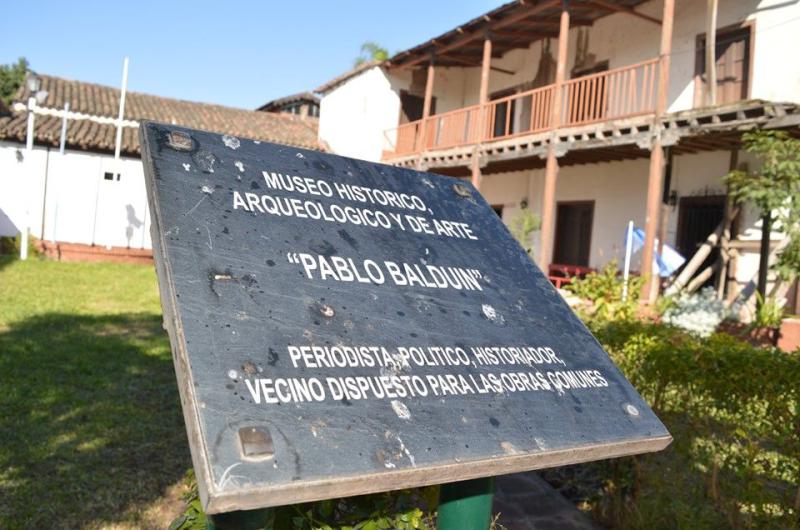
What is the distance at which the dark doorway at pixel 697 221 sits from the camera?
35.8 ft

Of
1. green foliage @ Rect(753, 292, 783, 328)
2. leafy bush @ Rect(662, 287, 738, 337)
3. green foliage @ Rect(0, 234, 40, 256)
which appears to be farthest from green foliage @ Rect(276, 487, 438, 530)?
green foliage @ Rect(0, 234, 40, 256)

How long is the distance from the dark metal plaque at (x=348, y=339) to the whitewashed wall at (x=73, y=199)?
15229 millimetres

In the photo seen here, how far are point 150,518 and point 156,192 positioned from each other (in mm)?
2182

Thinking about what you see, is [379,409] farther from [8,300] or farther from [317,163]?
[8,300]

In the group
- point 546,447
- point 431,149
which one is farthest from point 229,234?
point 431,149

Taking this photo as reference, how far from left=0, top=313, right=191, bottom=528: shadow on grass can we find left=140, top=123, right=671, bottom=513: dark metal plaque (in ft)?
7.11

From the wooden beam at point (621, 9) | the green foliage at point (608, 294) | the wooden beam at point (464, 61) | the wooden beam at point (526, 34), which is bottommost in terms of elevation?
the green foliage at point (608, 294)

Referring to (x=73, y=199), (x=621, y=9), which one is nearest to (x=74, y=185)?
(x=73, y=199)

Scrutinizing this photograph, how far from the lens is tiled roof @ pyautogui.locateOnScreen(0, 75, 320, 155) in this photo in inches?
650

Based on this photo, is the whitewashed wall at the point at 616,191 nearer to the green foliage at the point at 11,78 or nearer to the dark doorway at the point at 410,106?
the dark doorway at the point at 410,106

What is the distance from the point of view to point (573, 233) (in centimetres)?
1429

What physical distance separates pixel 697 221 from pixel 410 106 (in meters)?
9.75

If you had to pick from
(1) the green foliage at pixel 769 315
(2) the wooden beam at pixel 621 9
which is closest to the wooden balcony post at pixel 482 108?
(2) the wooden beam at pixel 621 9

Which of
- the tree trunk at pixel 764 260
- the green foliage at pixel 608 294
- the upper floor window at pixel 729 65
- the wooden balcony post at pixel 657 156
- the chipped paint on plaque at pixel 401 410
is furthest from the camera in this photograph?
the upper floor window at pixel 729 65
